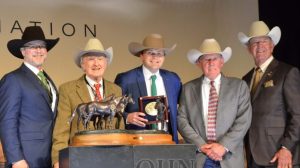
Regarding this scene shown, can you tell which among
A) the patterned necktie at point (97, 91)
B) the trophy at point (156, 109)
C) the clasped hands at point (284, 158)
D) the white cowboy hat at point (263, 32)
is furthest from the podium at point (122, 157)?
the white cowboy hat at point (263, 32)

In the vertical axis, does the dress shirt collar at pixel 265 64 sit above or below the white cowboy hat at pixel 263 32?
below

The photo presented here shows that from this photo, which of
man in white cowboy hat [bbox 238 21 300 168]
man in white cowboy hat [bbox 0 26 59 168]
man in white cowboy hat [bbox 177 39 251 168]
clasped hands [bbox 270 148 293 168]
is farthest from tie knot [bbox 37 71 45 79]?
clasped hands [bbox 270 148 293 168]

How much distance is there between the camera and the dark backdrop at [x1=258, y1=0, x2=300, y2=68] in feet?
20.3

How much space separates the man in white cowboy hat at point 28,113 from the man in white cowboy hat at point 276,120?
59.8 inches

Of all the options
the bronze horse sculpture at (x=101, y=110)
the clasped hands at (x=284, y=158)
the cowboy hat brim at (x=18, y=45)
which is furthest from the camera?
the clasped hands at (x=284, y=158)

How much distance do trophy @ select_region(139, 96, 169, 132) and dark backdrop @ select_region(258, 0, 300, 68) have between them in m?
2.35

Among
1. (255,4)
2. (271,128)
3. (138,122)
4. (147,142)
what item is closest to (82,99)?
(138,122)

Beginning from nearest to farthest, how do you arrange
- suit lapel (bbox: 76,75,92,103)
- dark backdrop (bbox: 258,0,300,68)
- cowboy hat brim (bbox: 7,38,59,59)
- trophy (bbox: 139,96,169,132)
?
trophy (bbox: 139,96,169,132) → suit lapel (bbox: 76,75,92,103) → cowboy hat brim (bbox: 7,38,59,59) → dark backdrop (bbox: 258,0,300,68)

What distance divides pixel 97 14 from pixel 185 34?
3.64 feet

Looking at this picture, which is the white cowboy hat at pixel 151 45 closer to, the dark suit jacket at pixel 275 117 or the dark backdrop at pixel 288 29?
the dark suit jacket at pixel 275 117

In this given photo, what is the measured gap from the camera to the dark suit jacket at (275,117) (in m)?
4.69

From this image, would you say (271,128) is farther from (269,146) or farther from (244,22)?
(244,22)

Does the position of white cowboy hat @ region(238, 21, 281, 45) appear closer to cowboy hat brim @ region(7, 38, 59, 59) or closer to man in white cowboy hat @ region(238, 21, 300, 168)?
man in white cowboy hat @ region(238, 21, 300, 168)

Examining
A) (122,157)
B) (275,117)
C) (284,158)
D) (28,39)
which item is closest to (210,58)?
(275,117)
